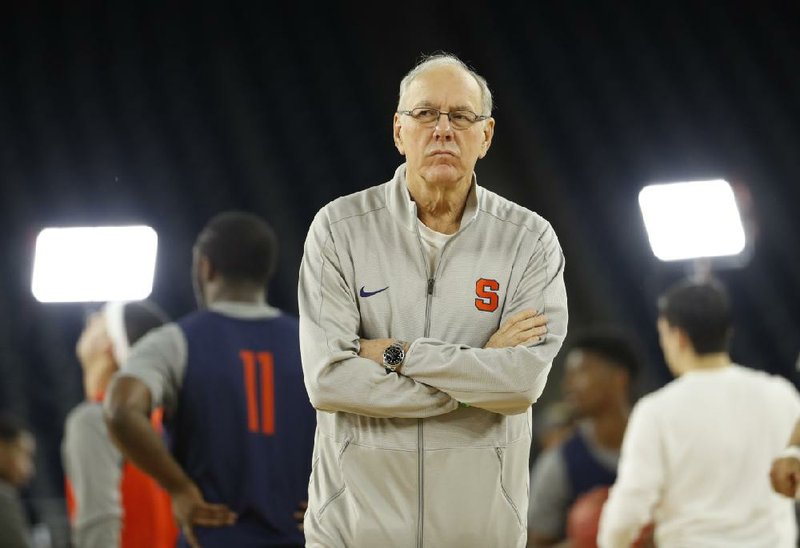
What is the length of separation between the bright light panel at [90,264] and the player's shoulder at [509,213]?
12.4 ft

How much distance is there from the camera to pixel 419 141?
2365 mm

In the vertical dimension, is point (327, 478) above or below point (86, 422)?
above

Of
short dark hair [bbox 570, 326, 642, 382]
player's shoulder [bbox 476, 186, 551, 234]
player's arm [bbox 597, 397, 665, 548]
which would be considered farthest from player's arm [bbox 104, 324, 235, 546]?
short dark hair [bbox 570, 326, 642, 382]

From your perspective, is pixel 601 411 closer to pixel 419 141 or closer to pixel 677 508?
pixel 677 508

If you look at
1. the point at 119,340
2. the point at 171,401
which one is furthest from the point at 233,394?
the point at 119,340

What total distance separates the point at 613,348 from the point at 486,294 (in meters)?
1.74

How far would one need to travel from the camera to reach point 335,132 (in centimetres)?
1417

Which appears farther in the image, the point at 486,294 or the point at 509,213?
the point at 509,213

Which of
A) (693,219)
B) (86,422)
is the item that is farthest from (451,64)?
(693,219)

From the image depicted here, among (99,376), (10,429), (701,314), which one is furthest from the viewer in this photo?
(10,429)

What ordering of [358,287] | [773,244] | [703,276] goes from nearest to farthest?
[358,287] < [703,276] < [773,244]

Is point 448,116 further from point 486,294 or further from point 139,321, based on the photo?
point 139,321

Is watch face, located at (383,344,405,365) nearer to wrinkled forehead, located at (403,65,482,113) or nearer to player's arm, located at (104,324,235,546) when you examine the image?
wrinkled forehead, located at (403,65,482,113)

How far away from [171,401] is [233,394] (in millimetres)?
169
